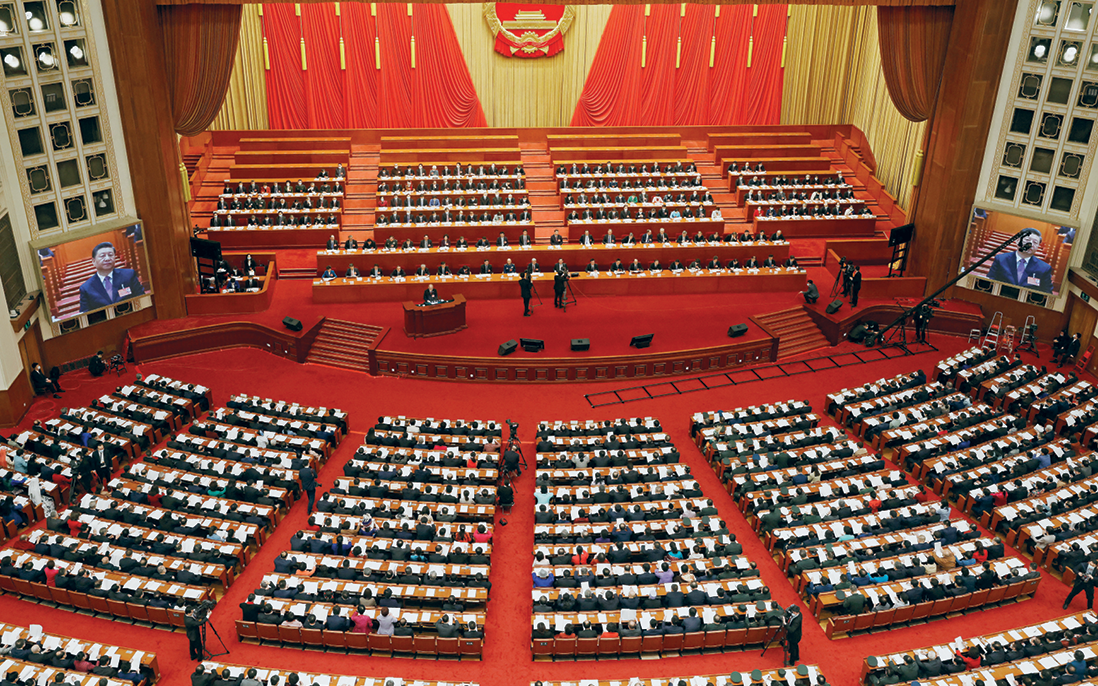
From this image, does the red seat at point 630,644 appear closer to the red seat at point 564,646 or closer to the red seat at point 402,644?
the red seat at point 564,646

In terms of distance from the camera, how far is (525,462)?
17891mm

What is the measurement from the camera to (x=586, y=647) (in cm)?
1300

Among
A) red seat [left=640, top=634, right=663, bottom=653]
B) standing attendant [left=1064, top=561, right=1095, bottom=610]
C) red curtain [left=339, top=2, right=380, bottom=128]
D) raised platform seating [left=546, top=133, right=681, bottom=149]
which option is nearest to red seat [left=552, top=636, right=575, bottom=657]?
red seat [left=640, top=634, right=663, bottom=653]

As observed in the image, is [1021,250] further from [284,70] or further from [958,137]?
[284,70]

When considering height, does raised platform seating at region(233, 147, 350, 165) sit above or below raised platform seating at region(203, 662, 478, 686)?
above

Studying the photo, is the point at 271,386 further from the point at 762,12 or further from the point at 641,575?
the point at 762,12

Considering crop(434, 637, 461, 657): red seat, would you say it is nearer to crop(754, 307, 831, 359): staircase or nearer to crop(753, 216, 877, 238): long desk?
crop(754, 307, 831, 359): staircase

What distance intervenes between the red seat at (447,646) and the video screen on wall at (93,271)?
13053 millimetres

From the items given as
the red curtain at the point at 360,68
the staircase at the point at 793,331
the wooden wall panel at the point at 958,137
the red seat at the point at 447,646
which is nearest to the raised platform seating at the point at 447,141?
the red curtain at the point at 360,68

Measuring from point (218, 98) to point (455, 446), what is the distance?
36.5 ft

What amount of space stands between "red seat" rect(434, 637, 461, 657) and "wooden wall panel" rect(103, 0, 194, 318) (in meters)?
13.5

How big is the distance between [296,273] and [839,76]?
68.4ft

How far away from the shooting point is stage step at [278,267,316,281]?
998 inches

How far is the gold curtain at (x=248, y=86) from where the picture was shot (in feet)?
99.4
